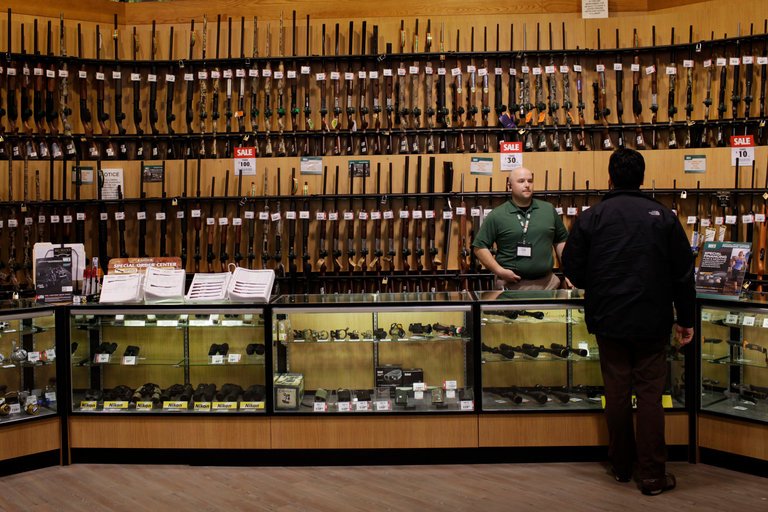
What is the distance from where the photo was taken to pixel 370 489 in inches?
129

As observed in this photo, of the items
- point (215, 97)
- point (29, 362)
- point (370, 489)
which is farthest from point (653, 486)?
point (215, 97)

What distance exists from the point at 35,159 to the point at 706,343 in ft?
18.6

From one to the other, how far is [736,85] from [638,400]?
12.8ft

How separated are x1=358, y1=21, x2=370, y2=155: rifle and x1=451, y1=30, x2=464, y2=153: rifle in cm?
83

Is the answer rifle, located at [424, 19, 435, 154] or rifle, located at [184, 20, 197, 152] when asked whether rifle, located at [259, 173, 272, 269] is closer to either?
rifle, located at [184, 20, 197, 152]

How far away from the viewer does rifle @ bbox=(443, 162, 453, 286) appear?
19.0 ft

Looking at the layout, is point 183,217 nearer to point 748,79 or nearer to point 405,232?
point 405,232

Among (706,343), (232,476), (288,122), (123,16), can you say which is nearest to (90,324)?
(232,476)

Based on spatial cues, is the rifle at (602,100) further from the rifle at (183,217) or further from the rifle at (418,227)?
the rifle at (183,217)

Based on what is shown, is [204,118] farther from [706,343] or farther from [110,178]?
[706,343]

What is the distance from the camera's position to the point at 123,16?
21.3 feet

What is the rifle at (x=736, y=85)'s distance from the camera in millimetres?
5698

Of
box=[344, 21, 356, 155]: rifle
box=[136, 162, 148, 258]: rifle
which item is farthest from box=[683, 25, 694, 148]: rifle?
box=[136, 162, 148, 258]: rifle

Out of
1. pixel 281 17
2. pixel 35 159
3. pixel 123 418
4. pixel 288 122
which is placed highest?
pixel 281 17
